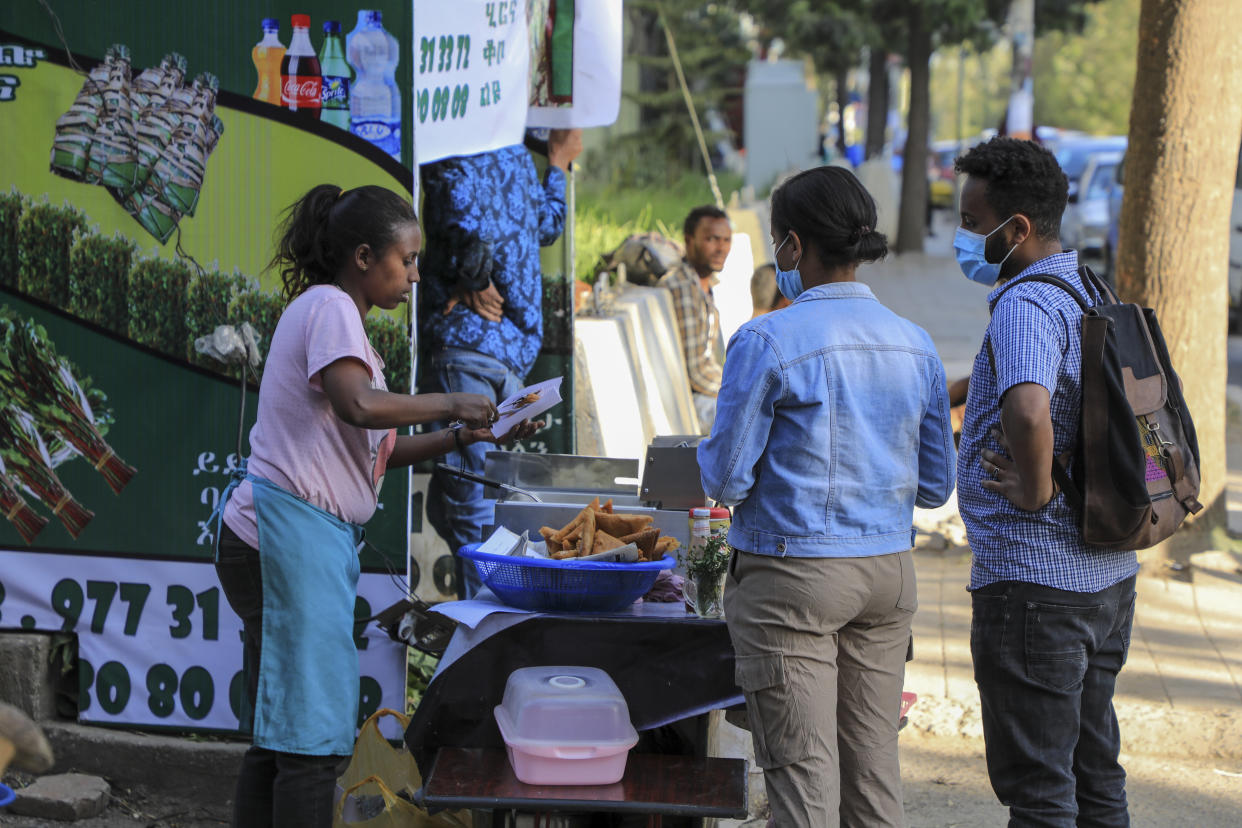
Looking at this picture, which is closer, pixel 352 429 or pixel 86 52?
pixel 352 429

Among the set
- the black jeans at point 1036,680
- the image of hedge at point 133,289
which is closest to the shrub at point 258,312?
the image of hedge at point 133,289

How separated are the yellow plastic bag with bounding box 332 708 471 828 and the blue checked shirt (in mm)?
1630

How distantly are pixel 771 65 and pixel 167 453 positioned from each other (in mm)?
24140

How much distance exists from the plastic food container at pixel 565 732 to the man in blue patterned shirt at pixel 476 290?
6.77 feet

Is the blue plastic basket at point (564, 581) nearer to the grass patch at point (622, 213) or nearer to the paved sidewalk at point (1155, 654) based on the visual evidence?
the paved sidewalk at point (1155, 654)

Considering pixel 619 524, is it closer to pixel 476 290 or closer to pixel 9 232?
pixel 476 290

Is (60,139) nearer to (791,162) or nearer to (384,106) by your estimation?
(384,106)

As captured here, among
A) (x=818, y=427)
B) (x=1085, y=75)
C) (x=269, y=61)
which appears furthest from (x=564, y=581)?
(x=1085, y=75)

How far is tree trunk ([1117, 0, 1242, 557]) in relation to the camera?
6.68 m

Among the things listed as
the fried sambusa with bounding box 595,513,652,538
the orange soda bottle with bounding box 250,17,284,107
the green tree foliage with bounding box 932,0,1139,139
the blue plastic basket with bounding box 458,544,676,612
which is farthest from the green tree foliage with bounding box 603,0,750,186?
the green tree foliage with bounding box 932,0,1139,139

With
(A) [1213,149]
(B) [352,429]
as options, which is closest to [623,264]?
(A) [1213,149]

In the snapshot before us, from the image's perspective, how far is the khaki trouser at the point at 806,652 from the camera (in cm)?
288

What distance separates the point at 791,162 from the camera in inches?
922

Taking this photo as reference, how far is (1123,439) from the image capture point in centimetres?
295
